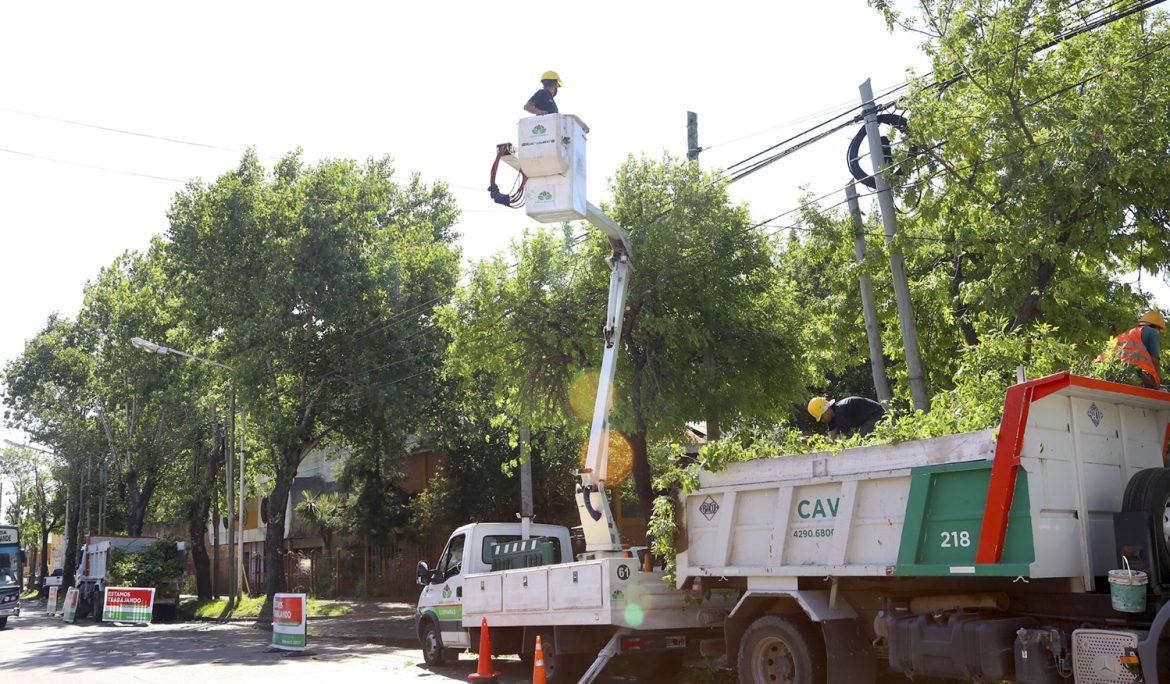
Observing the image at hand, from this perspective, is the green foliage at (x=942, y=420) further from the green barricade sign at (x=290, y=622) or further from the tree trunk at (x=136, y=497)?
the tree trunk at (x=136, y=497)

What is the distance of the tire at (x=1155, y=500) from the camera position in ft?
21.9

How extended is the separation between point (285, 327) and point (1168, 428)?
71.3 feet

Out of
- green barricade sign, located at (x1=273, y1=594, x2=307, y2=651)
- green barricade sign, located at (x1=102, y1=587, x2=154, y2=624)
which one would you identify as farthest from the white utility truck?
green barricade sign, located at (x1=102, y1=587, x2=154, y2=624)

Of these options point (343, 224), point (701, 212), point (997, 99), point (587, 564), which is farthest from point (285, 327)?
point (997, 99)

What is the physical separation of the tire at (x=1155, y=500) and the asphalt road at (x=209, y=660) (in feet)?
24.8

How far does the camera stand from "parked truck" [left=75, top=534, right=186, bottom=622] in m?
30.7

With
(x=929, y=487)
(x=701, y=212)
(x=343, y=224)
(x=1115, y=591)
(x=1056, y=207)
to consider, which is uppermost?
(x=343, y=224)

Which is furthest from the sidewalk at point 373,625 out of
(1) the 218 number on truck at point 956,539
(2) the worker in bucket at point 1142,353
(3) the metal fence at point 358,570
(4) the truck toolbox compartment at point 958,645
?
(2) the worker in bucket at point 1142,353

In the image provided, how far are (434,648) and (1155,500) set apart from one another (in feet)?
35.1

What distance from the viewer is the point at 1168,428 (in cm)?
798

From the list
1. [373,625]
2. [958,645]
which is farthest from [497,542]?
[373,625]

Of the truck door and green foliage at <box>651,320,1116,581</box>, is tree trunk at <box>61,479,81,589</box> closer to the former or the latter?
the truck door

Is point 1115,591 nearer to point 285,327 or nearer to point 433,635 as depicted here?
point 433,635

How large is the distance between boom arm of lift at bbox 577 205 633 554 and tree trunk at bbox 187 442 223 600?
2879 centimetres
